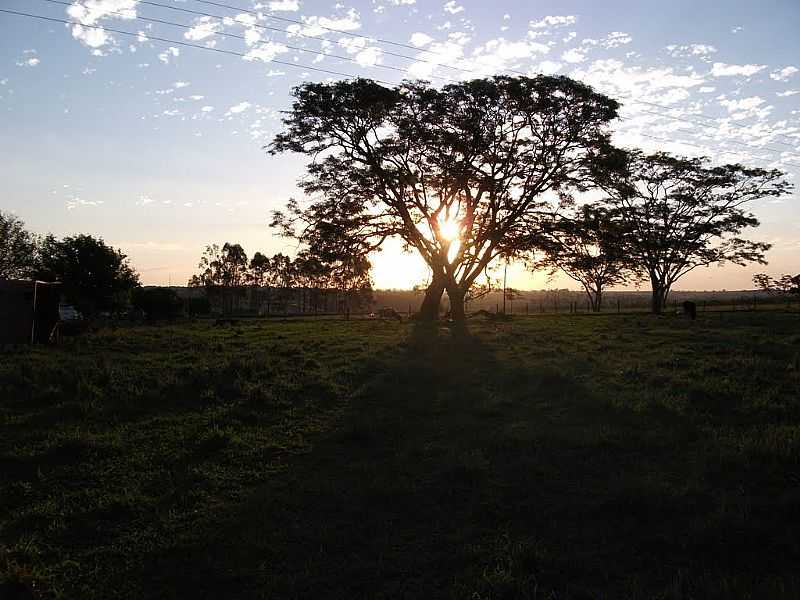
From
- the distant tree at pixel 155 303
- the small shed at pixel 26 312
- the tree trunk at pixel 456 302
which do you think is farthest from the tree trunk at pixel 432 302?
the distant tree at pixel 155 303

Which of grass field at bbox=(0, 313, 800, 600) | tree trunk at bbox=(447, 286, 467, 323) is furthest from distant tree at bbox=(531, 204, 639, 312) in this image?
grass field at bbox=(0, 313, 800, 600)

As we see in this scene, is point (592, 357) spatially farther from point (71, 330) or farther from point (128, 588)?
point (71, 330)

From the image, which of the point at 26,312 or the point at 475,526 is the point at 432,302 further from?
the point at 475,526

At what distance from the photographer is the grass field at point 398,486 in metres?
4.43

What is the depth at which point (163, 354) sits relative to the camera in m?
17.9

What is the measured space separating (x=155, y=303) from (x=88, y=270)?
21.0 feet

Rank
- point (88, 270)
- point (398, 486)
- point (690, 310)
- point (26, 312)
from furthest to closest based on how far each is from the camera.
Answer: point (88, 270), point (690, 310), point (26, 312), point (398, 486)

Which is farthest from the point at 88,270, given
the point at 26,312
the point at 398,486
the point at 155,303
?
the point at 398,486

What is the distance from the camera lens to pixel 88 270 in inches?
1817

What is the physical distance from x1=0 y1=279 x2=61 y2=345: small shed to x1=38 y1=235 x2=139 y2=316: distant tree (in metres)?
25.9

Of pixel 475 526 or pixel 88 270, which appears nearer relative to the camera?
pixel 475 526

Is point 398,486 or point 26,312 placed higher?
point 26,312

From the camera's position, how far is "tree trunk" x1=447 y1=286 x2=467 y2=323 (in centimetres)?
3434

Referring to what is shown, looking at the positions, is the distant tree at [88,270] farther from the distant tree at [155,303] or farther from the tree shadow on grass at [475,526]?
the tree shadow on grass at [475,526]
